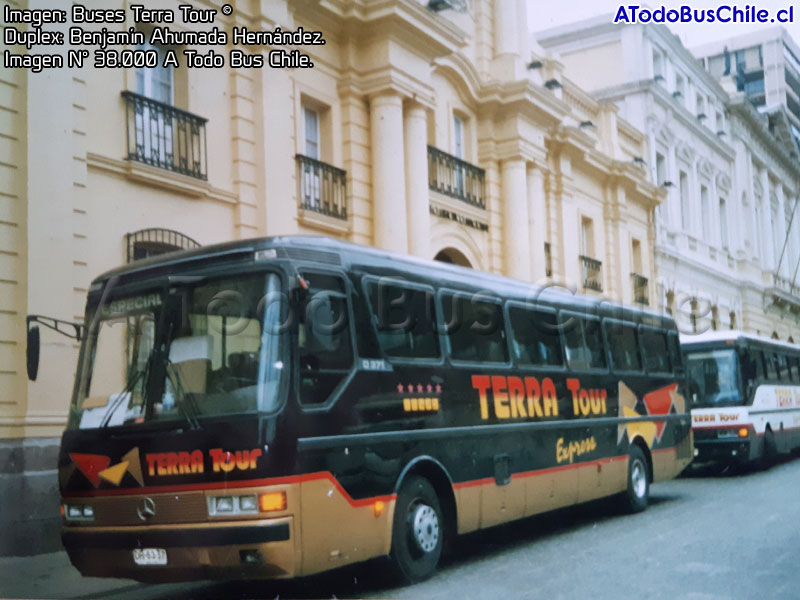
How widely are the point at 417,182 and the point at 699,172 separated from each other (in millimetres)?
21841

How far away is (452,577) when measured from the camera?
9.24m

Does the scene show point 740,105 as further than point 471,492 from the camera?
Yes

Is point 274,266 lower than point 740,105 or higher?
lower

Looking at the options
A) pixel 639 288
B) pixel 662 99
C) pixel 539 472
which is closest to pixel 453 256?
pixel 539 472

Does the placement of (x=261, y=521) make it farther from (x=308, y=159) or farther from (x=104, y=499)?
(x=308, y=159)

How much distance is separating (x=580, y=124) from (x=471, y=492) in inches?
762

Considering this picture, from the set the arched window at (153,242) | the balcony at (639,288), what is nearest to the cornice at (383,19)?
the arched window at (153,242)

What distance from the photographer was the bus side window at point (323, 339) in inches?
315

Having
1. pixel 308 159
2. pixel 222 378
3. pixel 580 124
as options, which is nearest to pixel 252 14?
pixel 308 159

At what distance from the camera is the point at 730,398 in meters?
18.8

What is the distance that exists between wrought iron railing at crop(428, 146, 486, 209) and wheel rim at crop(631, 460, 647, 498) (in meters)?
7.49

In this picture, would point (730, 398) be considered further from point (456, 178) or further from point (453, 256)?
point (456, 178)

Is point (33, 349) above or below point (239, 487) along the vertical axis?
above

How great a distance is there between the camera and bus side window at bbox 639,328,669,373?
15125 mm
